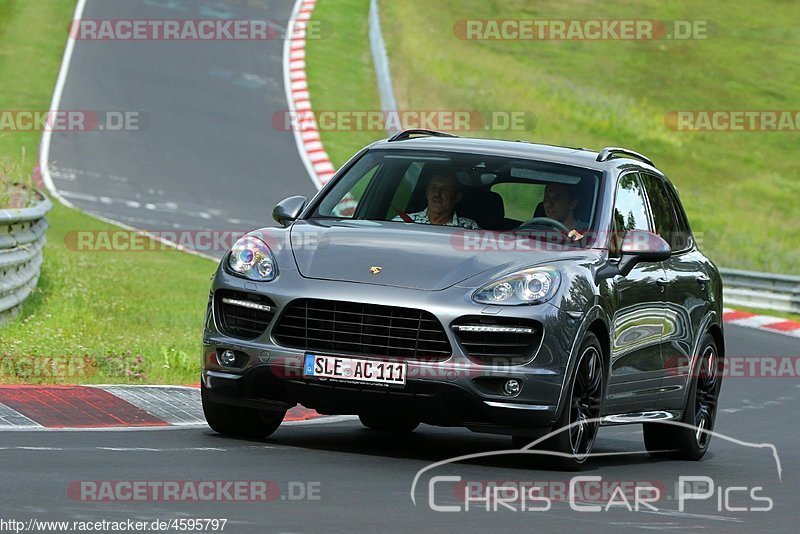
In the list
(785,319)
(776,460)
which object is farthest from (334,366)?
(785,319)

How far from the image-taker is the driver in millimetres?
9355

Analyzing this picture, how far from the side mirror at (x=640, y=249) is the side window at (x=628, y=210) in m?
0.10

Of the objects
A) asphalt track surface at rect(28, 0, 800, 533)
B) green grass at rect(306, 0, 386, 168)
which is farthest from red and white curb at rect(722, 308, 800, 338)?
green grass at rect(306, 0, 386, 168)

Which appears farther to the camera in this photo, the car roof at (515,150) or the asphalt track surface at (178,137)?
the asphalt track surface at (178,137)

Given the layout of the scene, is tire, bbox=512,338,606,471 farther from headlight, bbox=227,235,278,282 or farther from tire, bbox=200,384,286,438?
headlight, bbox=227,235,278,282

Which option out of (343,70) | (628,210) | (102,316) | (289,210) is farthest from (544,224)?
(343,70)

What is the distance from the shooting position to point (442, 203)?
372 inches

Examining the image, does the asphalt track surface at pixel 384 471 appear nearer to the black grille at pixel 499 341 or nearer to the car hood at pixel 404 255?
the black grille at pixel 499 341

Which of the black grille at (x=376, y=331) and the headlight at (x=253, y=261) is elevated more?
the headlight at (x=253, y=261)

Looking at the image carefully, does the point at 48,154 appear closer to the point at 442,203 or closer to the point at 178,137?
the point at 178,137

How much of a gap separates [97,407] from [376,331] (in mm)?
2070

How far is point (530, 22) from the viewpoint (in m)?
48.5

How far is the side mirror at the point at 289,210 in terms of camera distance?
9391 mm

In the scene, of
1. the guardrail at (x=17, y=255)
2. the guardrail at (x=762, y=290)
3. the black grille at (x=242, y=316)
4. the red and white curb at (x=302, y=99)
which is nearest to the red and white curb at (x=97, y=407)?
the black grille at (x=242, y=316)
